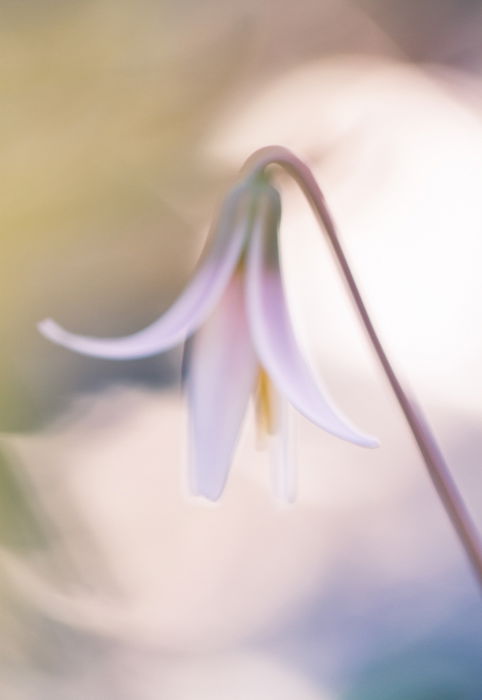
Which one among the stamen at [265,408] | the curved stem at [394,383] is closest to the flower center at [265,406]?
the stamen at [265,408]

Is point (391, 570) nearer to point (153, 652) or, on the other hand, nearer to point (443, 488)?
point (443, 488)

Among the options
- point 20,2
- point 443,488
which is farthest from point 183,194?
point 443,488

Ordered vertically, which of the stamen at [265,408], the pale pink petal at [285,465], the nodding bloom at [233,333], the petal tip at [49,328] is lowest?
the pale pink petal at [285,465]

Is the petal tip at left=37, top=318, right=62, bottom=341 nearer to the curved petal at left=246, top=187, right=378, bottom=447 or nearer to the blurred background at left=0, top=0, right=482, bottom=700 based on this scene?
the blurred background at left=0, top=0, right=482, bottom=700

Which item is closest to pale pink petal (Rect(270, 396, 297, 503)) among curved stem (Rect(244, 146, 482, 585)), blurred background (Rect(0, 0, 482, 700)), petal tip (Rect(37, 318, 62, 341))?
blurred background (Rect(0, 0, 482, 700))

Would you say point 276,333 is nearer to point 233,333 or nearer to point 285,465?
point 233,333

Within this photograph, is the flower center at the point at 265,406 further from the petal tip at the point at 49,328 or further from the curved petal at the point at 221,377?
the petal tip at the point at 49,328

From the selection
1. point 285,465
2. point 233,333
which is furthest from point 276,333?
point 285,465
